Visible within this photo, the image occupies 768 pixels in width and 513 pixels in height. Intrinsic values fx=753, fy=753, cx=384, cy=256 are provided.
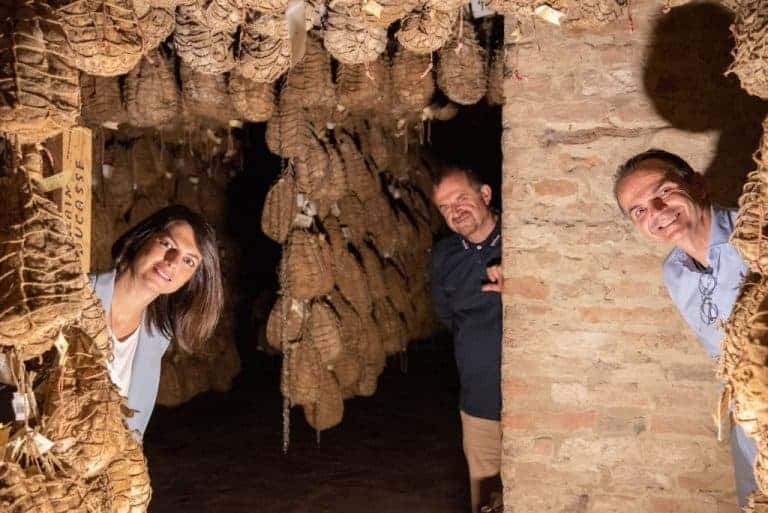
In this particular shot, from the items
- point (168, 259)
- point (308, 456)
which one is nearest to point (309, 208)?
point (308, 456)

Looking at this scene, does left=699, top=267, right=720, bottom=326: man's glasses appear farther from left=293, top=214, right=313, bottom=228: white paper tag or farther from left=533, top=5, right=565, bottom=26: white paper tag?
left=293, top=214, right=313, bottom=228: white paper tag

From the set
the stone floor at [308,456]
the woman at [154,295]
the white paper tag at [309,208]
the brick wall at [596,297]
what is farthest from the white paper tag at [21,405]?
the white paper tag at [309,208]

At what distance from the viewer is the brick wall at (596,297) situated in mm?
2705

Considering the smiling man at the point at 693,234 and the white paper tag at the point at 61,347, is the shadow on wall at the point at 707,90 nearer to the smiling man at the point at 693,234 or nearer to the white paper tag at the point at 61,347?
the smiling man at the point at 693,234

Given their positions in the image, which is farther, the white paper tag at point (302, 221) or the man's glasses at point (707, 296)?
the white paper tag at point (302, 221)

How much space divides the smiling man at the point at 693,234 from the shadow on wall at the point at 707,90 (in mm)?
473

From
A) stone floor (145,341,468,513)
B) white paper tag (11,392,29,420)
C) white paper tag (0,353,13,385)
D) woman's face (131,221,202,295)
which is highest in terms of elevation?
woman's face (131,221,202,295)

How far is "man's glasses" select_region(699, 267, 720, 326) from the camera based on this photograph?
2.14 meters

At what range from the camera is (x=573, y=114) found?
2.80 meters

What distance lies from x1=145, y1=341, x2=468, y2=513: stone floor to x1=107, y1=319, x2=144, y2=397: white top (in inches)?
92.7

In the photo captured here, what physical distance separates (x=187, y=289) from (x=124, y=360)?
0.32 m

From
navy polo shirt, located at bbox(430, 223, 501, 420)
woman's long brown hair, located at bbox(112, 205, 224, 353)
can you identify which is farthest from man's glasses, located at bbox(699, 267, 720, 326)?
woman's long brown hair, located at bbox(112, 205, 224, 353)

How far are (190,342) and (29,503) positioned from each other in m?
1.10

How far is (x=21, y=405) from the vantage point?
1.69 metres
